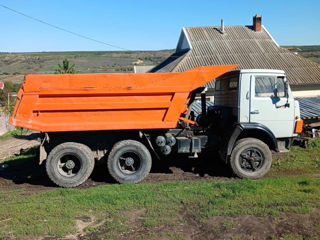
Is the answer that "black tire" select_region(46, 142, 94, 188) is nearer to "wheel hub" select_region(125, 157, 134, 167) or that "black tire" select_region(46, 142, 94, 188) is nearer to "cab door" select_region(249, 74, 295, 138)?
"wheel hub" select_region(125, 157, 134, 167)

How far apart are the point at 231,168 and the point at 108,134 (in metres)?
2.93

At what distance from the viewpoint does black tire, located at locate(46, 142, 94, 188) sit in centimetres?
689

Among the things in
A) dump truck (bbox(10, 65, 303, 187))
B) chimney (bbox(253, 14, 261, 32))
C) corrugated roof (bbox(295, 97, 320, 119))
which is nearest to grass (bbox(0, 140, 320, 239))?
dump truck (bbox(10, 65, 303, 187))

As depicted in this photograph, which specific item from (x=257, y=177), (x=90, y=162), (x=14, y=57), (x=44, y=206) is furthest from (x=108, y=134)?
(x=14, y=57)

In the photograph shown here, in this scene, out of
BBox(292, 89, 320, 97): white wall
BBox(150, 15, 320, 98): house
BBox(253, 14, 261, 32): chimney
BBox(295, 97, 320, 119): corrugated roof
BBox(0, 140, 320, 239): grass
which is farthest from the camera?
BBox(253, 14, 261, 32): chimney

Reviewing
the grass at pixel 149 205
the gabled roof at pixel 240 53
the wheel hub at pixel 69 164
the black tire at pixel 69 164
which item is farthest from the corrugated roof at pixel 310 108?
the gabled roof at pixel 240 53

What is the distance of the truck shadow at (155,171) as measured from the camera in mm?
7500

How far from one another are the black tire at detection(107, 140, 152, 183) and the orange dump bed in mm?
435

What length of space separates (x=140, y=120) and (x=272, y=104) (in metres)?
3.06

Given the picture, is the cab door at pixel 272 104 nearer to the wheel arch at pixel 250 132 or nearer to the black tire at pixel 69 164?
the wheel arch at pixel 250 132

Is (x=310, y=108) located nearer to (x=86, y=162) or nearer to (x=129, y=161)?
(x=129, y=161)

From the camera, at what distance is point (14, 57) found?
9425 centimetres

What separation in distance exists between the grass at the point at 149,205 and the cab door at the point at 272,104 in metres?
1.20

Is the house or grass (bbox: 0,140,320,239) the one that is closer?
grass (bbox: 0,140,320,239)
